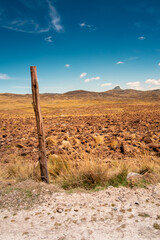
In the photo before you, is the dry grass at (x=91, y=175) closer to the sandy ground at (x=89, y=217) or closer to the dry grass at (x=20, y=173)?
the dry grass at (x=20, y=173)

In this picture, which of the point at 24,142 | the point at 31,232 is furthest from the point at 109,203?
the point at 24,142

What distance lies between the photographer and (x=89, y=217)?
2387 mm

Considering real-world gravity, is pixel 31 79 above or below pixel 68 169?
above

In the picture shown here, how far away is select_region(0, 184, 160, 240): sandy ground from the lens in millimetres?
2061

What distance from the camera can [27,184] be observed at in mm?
3418

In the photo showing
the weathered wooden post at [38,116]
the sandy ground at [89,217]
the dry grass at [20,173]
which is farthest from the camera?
the dry grass at [20,173]

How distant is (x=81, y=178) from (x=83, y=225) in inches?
48.3

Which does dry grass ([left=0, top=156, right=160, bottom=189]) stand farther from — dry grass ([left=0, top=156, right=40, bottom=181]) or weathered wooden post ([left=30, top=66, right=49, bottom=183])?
weathered wooden post ([left=30, top=66, right=49, bottom=183])

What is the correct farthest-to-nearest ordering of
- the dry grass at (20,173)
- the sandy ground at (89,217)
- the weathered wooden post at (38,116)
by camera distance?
the dry grass at (20,173), the weathered wooden post at (38,116), the sandy ground at (89,217)

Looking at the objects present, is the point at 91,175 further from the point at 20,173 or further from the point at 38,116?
the point at 20,173

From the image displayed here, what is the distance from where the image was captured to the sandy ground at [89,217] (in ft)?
6.76

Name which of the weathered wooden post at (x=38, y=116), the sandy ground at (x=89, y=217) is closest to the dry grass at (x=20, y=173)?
the weathered wooden post at (x=38, y=116)

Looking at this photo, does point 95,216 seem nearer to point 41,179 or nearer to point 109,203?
point 109,203

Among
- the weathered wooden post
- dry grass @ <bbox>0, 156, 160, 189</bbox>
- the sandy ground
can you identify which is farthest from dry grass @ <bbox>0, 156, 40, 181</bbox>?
the sandy ground
